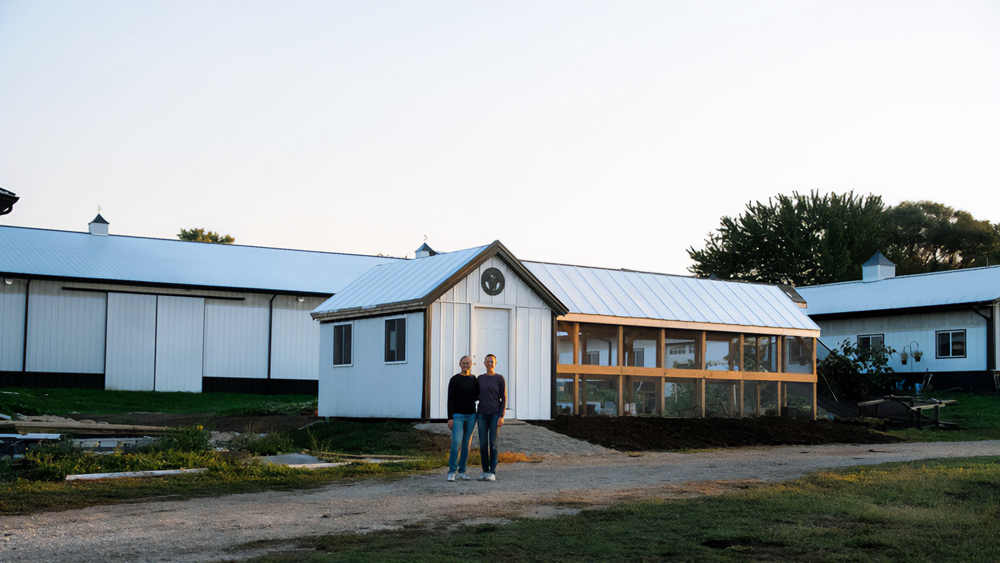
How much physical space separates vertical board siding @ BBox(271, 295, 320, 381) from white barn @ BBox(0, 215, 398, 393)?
0.04m

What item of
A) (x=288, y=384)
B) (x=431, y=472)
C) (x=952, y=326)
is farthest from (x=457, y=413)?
(x=952, y=326)

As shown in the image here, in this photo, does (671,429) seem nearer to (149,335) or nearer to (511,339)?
(511,339)

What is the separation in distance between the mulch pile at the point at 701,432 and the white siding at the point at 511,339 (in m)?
0.70

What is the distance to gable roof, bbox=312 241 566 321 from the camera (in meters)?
19.9

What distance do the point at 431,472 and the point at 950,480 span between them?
684cm

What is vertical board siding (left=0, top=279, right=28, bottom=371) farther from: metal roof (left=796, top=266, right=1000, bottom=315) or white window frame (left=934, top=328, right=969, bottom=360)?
white window frame (left=934, top=328, right=969, bottom=360)

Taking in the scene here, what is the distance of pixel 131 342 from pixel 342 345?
15.8 m

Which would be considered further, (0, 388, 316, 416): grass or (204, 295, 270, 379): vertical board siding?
(204, 295, 270, 379): vertical board siding

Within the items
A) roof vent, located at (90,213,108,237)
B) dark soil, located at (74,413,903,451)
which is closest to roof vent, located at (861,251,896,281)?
dark soil, located at (74,413,903,451)

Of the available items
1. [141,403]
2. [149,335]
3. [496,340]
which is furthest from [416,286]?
[149,335]

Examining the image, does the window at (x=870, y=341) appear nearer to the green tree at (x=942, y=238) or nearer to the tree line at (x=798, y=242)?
the tree line at (x=798, y=242)

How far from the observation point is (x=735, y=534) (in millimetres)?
8578

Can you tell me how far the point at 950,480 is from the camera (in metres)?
12.5

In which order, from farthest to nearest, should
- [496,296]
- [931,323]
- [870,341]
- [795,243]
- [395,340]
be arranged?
[795,243] → [870,341] → [931,323] → [496,296] → [395,340]
